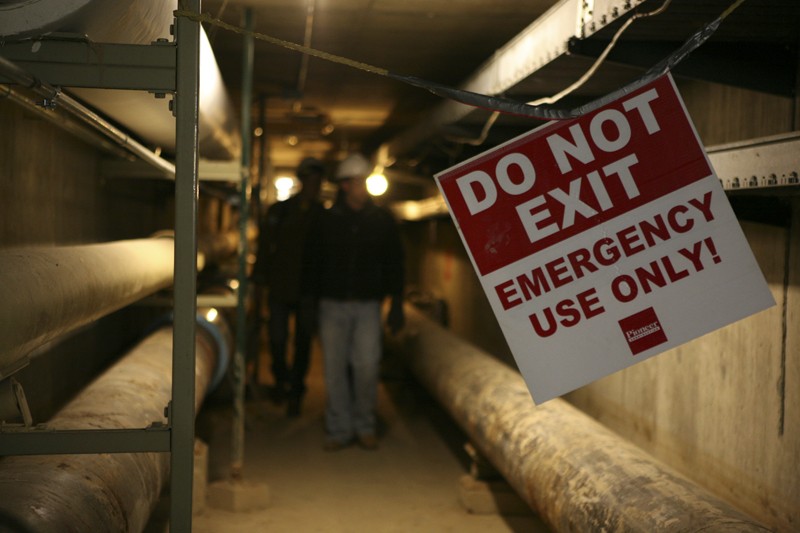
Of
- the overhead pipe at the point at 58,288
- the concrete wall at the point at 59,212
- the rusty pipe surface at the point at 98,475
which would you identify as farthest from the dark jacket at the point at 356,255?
the overhead pipe at the point at 58,288

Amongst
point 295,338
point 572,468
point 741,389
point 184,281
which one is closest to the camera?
point 184,281

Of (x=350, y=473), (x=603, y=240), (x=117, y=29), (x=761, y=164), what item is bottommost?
(x=350, y=473)

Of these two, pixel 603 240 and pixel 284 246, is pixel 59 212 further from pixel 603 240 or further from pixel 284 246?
pixel 603 240

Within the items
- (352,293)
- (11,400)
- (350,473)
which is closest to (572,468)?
(11,400)

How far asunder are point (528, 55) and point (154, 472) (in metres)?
2.29

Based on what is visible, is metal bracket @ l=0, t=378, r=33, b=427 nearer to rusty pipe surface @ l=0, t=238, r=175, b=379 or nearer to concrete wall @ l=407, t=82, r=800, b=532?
rusty pipe surface @ l=0, t=238, r=175, b=379

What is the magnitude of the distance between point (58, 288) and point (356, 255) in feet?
11.7

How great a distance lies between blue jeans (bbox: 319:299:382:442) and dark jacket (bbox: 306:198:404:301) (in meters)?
0.10

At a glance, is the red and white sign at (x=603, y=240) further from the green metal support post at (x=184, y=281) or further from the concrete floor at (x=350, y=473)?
the concrete floor at (x=350, y=473)

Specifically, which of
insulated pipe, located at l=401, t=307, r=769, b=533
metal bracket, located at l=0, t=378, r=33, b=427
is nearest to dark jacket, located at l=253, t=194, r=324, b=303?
insulated pipe, located at l=401, t=307, r=769, b=533

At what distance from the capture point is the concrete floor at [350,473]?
4582 millimetres

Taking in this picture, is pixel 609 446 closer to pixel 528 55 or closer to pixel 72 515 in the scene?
pixel 528 55

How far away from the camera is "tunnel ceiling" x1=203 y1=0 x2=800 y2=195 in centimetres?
323

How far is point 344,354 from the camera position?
6.08m
